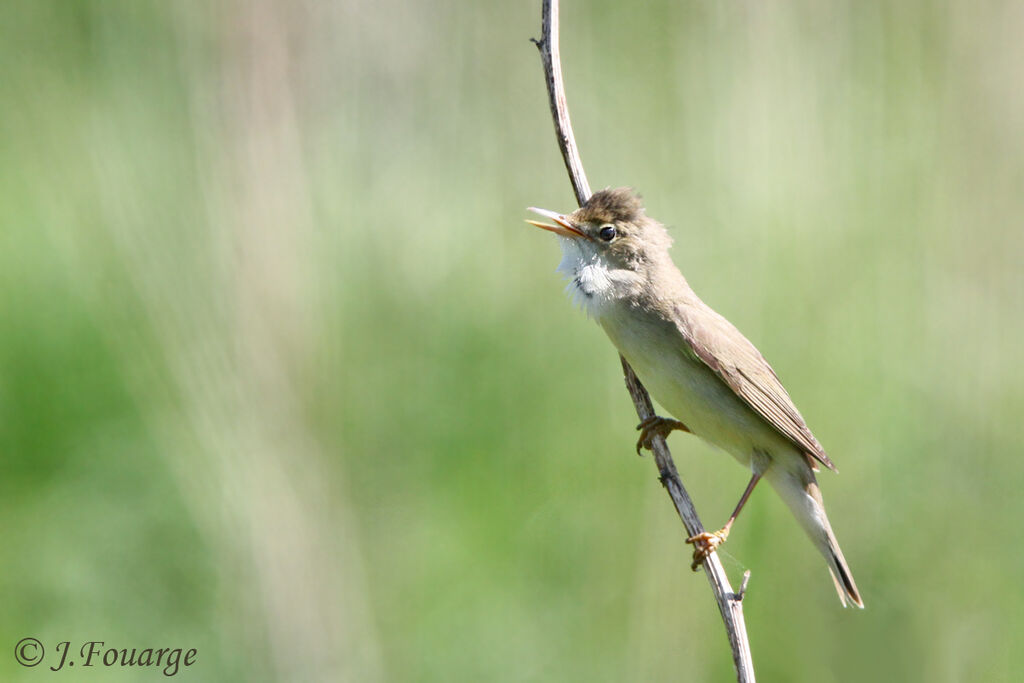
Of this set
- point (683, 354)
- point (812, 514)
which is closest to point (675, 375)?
point (683, 354)

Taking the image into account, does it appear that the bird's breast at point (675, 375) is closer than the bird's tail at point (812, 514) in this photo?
Yes

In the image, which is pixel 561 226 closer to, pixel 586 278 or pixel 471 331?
pixel 586 278

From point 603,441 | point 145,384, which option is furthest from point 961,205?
point 145,384

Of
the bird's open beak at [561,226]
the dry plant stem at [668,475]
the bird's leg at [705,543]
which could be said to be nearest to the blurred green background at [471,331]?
the bird's leg at [705,543]

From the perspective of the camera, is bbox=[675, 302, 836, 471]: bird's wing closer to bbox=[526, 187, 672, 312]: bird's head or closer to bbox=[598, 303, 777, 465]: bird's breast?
bbox=[598, 303, 777, 465]: bird's breast

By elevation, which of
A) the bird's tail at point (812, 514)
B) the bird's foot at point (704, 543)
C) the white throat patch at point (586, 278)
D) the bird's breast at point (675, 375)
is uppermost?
the white throat patch at point (586, 278)

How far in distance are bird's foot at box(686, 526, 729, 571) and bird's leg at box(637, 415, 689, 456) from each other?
0.42 m

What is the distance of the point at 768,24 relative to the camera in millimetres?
4586

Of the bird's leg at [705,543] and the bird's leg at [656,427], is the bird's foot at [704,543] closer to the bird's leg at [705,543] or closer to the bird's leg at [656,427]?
the bird's leg at [705,543]

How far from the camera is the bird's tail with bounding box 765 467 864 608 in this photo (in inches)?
136

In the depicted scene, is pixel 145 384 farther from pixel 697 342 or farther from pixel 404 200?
pixel 697 342

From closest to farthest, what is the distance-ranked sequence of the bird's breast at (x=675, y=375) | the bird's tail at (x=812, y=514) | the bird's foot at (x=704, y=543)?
the bird's foot at (x=704, y=543) < the bird's breast at (x=675, y=375) < the bird's tail at (x=812, y=514)

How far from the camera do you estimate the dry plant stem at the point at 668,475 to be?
8.28 feet

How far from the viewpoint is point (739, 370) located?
3.37 m
